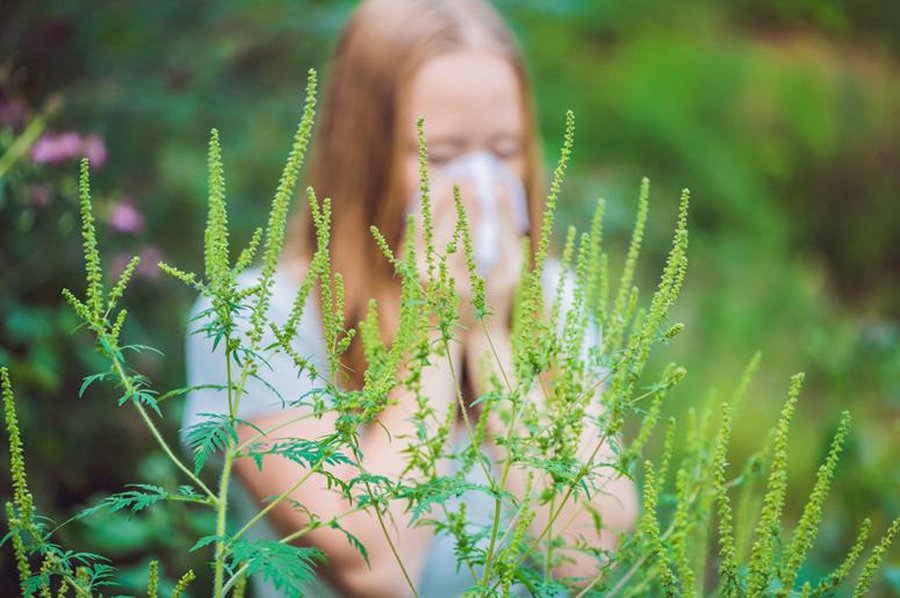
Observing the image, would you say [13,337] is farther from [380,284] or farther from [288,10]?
[288,10]

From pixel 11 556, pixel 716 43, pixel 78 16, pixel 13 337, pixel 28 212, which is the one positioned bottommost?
pixel 11 556

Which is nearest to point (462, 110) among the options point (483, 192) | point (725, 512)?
point (483, 192)

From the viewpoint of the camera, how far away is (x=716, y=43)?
22.7ft

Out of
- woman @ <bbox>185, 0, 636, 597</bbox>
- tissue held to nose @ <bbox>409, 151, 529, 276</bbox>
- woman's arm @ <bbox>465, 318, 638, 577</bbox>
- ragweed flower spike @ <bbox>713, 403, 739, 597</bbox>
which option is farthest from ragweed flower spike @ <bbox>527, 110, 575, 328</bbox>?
tissue held to nose @ <bbox>409, 151, 529, 276</bbox>

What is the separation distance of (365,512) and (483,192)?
0.56m

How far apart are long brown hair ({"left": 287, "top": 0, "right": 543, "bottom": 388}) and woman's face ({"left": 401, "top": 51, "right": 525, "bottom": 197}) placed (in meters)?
0.03

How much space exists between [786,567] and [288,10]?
270 centimetres

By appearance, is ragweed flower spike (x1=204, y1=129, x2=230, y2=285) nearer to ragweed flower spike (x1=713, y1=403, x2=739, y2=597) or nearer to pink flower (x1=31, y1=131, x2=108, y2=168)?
ragweed flower spike (x1=713, y1=403, x2=739, y2=597)

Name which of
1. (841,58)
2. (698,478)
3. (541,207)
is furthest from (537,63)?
(698,478)

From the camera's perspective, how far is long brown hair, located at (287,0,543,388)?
1788 millimetres

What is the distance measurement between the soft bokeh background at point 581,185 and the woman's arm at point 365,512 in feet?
2.16

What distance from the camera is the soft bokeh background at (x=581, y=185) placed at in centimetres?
249

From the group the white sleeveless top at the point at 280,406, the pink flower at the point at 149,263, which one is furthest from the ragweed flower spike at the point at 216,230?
the pink flower at the point at 149,263

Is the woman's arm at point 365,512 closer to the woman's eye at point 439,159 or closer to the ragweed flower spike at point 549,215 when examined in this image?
the woman's eye at point 439,159
